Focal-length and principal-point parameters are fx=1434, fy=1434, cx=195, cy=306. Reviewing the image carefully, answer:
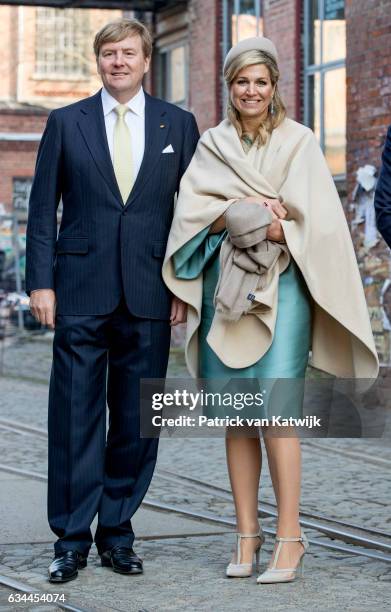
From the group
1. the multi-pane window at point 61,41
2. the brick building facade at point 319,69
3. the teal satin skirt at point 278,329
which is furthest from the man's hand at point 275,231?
the multi-pane window at point 61,41

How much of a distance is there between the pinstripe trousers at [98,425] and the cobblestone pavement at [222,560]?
0.76ft

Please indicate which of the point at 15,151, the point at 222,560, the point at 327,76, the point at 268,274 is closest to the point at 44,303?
the point at 268,274

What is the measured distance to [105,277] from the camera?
5621mm

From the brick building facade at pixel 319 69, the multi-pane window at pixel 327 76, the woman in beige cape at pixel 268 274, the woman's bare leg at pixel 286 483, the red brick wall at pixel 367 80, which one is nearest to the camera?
the woman in beige cape at pixel 268 274

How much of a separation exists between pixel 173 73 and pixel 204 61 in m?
1.41

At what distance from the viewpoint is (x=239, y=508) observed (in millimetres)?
5551

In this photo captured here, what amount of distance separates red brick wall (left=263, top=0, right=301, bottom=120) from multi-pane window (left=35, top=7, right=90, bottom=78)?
1985 cm

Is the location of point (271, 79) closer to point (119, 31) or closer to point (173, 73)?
point (119, 31)

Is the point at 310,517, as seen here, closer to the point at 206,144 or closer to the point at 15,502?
the point at 15,502

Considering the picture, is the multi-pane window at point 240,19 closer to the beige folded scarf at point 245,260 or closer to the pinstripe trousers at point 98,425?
the pinstripe trousers at point 98,425

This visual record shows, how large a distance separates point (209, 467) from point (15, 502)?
74.9 inches

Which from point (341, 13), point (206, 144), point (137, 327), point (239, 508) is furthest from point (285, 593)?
point (341, 13)

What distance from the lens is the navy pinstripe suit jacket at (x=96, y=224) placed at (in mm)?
5605

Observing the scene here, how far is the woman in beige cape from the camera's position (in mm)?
5297
